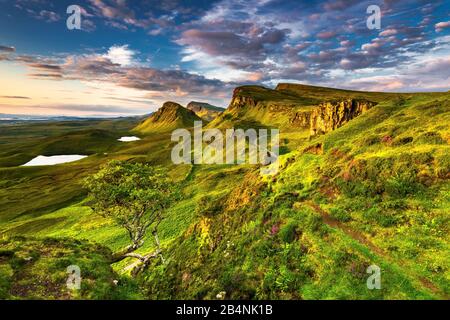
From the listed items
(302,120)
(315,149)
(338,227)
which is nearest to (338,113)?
(315,149)

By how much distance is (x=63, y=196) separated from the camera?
13288 cm

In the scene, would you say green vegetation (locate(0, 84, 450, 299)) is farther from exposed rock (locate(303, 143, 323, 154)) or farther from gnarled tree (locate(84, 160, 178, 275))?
gnarled tree (locate(84, 160, 178, 275))

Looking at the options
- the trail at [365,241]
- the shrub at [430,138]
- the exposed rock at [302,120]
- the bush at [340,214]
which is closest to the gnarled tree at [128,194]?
the trail at [365,241]

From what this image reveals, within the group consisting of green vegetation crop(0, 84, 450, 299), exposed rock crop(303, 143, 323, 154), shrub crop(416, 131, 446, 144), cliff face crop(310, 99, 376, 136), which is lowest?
green vegetation crop(0, 84, 450, 299)

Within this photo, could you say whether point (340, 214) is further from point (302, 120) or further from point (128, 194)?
point (302, 120)

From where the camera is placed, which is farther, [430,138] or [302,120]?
[302,120]

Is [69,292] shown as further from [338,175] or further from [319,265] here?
[338,175]

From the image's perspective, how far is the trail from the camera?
18.1 meters

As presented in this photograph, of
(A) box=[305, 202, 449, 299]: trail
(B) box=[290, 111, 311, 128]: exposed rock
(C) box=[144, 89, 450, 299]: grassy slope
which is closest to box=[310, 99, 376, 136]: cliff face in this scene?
(C) box=[144, 89, 450, 299]: grassy slope

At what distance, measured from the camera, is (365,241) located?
23688 millimetres

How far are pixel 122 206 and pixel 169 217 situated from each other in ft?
123

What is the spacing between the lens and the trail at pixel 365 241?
59.5ft

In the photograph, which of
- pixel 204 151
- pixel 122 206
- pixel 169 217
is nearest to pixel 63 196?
pixel 204 151

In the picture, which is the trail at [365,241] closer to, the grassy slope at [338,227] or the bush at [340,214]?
the grassy slope at [338,227]
